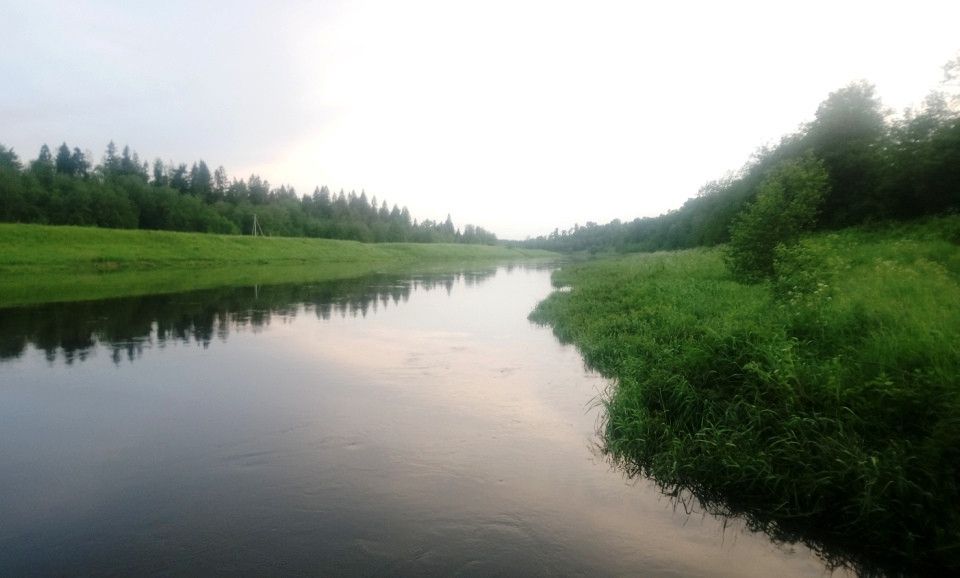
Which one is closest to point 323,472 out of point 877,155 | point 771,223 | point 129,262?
point 771,223

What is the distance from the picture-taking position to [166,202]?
2975 inches

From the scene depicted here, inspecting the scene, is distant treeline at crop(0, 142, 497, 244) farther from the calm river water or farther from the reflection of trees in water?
the calm river water

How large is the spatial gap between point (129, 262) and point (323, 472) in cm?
4557

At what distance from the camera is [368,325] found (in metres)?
18.7

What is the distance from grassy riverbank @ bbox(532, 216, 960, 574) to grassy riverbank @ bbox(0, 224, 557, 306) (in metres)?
26.3

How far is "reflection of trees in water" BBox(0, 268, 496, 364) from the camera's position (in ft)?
46.9

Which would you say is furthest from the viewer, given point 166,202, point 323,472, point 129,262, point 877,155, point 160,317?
point 166,202

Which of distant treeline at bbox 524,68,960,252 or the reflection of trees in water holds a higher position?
distant treeline at bbox 524,68,960,252

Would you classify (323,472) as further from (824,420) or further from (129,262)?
(129,262)

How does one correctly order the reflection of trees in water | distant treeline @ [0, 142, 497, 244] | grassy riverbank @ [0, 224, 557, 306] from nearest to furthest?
1. the reflection of trees in water
2. grassy riverbank @ [0, 224, 557, 306]
3. distant treeline @ [0, 142, 497, 244]

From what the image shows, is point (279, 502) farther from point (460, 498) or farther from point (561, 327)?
point (561, 327)

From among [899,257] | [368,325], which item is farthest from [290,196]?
[899,257]

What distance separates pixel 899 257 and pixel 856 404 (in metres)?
12.9

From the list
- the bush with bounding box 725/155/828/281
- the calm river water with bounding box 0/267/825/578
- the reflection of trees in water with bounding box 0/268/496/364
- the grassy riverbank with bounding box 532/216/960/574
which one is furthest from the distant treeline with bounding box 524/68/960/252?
the reflection of trees in water with bounding box 0/268/496/364
